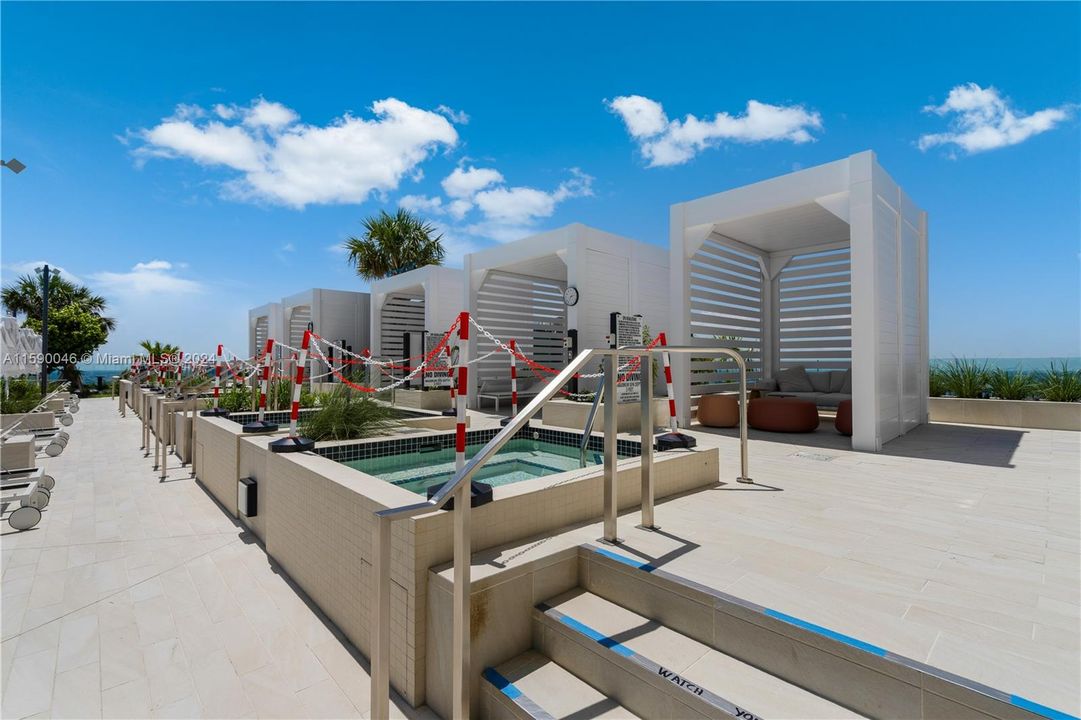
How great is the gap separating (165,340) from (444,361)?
20498 millimetres

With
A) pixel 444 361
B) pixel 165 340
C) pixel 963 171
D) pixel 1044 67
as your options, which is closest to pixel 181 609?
pixel 444 361

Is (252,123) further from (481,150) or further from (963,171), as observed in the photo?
(963,171)

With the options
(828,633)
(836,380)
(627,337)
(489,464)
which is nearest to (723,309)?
(627,337)

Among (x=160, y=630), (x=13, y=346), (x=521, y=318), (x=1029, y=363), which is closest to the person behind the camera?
(x=160, y=630)

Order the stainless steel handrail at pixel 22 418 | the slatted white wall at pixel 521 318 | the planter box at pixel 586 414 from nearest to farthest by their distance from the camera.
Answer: the stainless steel handrail at pixel 22 418, the planter box at pixel 586 414, the slatted white wall at pixel 521 318

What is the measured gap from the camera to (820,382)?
9125 mm

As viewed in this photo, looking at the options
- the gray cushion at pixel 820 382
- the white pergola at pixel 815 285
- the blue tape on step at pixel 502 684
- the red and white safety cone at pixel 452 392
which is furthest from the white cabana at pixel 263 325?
the blue tape on step at pixel 502 684

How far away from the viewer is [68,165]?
33.0 ft

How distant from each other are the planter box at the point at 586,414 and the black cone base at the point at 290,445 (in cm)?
380

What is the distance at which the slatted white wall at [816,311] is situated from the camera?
9.18m

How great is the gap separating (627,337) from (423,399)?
4414 mm

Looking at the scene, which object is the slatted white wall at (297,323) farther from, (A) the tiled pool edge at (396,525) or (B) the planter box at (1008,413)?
(B) the planter box at (1008,413)

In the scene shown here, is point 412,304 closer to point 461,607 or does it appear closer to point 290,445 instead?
point 290,445

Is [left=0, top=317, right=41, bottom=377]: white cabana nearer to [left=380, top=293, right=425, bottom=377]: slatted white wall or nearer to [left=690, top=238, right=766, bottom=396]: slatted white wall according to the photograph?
[left=380, top=293, right=425, bottom=377]: slatted white wall
